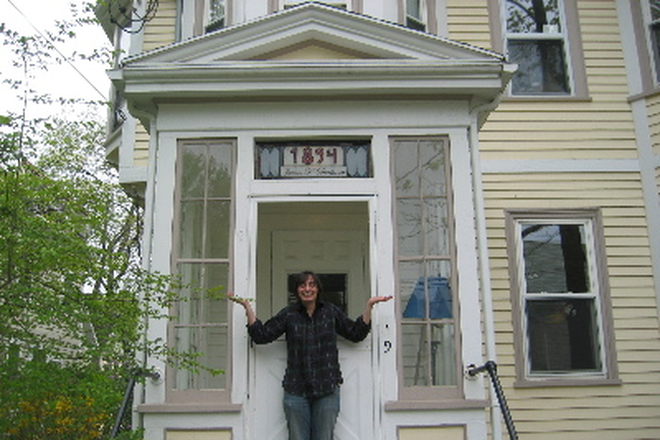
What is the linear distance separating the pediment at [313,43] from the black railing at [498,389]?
2331mm

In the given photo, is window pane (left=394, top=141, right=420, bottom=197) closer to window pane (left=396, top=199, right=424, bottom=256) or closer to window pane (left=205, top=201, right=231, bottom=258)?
window pane (left=396, top=199, right=424, bottom=256)

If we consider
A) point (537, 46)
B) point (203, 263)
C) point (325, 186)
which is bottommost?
point (203, 263)

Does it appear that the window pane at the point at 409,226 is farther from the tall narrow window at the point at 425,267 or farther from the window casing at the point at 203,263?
the window casing at the point at 203,263

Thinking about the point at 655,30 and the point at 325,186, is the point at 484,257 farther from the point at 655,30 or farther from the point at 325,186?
the point at 655,30

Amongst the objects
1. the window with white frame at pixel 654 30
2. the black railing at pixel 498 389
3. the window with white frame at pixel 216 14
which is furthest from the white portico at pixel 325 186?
the window with white frame at pixel 654 30

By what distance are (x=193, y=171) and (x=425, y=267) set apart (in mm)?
1967

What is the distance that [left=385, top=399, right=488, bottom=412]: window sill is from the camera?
4.62 metres

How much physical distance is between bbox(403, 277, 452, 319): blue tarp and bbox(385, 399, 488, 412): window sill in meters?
0.62

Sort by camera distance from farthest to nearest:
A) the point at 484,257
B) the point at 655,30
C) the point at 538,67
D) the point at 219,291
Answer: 1. the point at 538,67
2. the point at 655,30
3. the point at 484,257
4. the point at 219,291

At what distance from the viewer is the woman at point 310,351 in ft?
15.0

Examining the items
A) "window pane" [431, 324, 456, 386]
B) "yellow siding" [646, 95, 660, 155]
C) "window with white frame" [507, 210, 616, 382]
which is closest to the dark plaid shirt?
"window pane" [431, 324, 456, 386]

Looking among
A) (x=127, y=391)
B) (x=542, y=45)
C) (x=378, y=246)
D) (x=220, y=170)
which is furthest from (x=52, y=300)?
(x=542, y=45)

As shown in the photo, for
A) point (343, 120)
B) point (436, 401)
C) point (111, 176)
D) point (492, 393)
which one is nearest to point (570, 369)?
point (492, 393)

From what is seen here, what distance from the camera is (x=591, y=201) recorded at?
675cm
